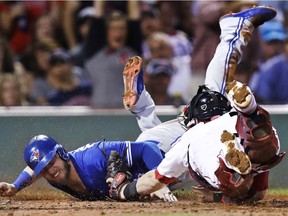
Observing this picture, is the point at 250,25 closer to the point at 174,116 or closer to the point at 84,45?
the point at 174,116

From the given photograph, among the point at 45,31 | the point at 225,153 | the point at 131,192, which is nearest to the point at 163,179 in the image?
the point at 131,192

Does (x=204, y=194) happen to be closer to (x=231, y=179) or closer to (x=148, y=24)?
(x=231, y=179)

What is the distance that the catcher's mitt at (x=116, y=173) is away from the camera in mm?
8734

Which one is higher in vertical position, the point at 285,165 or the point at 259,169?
the point at 259,169

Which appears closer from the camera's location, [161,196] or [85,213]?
[85,213]

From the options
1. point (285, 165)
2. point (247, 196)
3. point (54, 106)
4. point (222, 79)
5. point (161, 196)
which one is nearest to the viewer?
point (247, 196)

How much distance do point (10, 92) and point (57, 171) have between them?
434 cm

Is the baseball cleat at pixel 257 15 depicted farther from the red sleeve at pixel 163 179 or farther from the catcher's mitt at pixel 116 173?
the red sleeve at pixel 163 179

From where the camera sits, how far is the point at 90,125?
1166cm

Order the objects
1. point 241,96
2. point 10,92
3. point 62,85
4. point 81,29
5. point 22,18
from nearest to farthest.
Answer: point 241,96
point 10,92
point 62,85
point 81,29
point 22,18

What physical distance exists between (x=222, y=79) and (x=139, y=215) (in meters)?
2.48

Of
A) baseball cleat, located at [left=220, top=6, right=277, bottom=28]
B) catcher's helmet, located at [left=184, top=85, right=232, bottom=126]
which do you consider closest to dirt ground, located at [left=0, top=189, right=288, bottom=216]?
catcher's helmet, located at [left=184, top=85, right=232, bottom=126]

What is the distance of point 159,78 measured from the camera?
1302 cm

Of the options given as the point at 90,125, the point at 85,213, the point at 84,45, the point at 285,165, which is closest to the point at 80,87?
the point at 84,45
